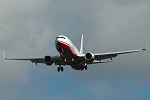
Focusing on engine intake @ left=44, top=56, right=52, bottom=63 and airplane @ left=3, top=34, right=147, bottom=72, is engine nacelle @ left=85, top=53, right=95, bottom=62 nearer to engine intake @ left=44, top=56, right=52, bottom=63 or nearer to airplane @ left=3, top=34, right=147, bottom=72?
airplane @ left=3, top=34, right=147, bottom=72

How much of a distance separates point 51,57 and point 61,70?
5.05 m

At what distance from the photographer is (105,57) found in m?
67.1

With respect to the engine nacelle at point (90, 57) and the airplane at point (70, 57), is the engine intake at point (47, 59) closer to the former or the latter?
the airplane at point (70, 57)

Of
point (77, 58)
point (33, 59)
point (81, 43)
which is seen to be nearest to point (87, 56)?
point (77, 58)

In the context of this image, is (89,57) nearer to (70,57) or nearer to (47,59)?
(70,57)

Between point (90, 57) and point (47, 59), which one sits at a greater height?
point (90, 57)

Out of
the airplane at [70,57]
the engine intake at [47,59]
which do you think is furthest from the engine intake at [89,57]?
the engine intake at [47,59]

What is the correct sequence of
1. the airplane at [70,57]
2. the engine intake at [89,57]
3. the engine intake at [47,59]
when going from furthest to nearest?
the engine intake at [47,59], the engine intake at [89,57], the airplane at [70,57]

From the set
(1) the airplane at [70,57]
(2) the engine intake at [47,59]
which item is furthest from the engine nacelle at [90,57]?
(2) the engine intake at [47,59]

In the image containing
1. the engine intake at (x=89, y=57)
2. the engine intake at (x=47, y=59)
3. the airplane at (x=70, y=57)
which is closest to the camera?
the airplane at (x=70, y=57)

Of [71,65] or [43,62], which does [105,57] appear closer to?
[71,65]

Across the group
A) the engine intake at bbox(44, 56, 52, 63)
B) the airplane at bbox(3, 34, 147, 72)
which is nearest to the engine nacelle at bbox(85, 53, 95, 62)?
the airplane at bbox(3, 34, 147, 72)

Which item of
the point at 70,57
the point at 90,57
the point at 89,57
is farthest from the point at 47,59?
the point at 90,57

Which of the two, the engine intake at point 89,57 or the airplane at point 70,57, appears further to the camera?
the engine intake at point 89,57
